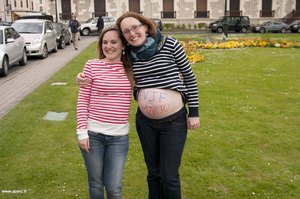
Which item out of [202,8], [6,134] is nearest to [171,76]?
[6,134]

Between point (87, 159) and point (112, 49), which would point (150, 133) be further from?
point (112, 49)

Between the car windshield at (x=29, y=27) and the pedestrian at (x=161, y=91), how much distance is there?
16.8 meters

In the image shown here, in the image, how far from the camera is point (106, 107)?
3281mm

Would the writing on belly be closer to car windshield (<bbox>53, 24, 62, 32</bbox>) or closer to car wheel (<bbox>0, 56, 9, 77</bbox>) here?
car wheel (<bbox>0, 56, 9, 77</bbox>)

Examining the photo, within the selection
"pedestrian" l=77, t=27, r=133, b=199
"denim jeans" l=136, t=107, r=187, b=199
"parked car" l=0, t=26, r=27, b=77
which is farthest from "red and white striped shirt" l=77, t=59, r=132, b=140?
"parked car" l=0, t=26, r=27, b=77

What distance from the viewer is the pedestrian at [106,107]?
3275 millimetres

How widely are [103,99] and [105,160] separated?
55 centimetres

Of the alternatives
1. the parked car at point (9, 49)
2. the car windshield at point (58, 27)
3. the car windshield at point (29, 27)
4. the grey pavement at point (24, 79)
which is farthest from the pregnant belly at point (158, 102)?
the car windshield at point (58, 27)

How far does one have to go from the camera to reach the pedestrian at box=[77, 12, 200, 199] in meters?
3.27

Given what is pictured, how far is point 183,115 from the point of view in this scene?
3.50m

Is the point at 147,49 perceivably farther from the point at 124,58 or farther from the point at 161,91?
the point at 161,91

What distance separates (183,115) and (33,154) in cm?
317

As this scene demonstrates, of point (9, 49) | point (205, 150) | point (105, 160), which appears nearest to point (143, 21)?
point (105, 160)

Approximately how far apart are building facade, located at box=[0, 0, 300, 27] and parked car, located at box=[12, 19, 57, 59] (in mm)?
30489
